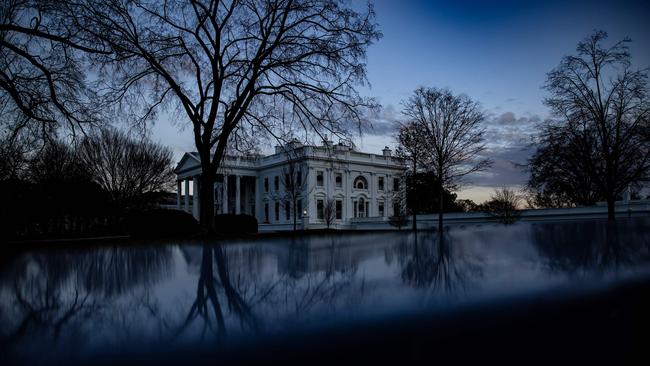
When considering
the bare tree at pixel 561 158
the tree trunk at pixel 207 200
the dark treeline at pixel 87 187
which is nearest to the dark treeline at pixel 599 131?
the bare tree at pixel 561 158

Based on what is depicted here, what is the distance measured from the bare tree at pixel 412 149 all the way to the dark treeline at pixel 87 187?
16.0 m

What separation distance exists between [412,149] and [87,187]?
2317 centimetres

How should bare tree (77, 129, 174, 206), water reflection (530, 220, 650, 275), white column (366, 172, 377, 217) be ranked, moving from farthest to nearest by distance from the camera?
white column (366, 172, 377, 217) → bare tree (77, 129, 174, 206) → water reflection (530, 220, 650, 275)

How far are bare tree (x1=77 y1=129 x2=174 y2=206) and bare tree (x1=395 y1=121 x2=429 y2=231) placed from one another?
20003 mm

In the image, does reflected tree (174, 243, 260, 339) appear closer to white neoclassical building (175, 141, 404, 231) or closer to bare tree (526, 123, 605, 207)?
bare tree (526, 123, 605, 207)

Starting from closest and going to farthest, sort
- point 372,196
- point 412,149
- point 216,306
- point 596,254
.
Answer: point 216,306 → point 596,254 → point 412,149 → point 372,196

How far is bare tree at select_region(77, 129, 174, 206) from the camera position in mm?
30594

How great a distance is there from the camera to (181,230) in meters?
14.2

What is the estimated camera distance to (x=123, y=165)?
106ft

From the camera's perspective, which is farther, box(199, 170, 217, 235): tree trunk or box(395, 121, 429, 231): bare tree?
box(395, 121, 429, 231): bare tree

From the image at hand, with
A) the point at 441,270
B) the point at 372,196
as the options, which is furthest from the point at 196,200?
the point at 441,270

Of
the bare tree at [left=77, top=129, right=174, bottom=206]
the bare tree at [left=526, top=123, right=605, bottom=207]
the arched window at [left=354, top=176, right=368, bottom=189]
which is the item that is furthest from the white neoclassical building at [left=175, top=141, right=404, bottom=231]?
the bare tree at [left=526, top=123, right=605, bottom=207]

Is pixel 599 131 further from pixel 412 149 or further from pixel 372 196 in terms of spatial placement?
pixel 372 196

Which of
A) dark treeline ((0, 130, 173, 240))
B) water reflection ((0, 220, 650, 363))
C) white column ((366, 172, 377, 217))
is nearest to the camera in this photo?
water reflection ((0, 220, 650, 363))
